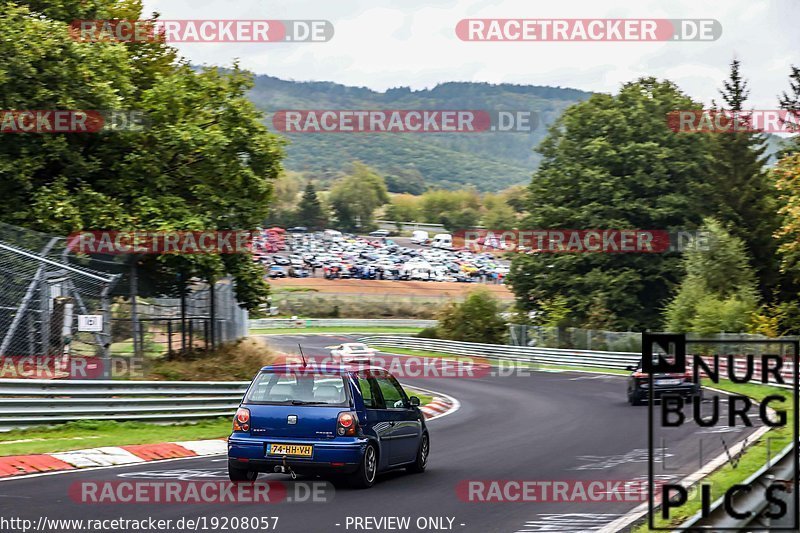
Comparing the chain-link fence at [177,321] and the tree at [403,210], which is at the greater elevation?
the tree at [403,210]

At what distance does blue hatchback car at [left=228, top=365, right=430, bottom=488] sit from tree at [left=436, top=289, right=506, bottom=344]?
156 feet

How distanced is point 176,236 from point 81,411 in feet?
21.7

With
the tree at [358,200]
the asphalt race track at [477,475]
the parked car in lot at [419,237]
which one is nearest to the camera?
the asphalt race track at [477,475]

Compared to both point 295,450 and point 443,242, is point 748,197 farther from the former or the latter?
point 443,242

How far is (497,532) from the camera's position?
945 cm

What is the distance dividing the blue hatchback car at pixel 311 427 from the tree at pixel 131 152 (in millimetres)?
12694

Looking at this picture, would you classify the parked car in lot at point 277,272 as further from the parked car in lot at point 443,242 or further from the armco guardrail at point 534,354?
the armco guardrail at point 534,354

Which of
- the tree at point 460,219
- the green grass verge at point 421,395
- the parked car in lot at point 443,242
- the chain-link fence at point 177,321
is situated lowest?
the green grass verge at point 421,395

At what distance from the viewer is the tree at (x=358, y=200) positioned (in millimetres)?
164750

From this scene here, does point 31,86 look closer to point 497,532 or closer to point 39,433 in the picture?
point 39,433

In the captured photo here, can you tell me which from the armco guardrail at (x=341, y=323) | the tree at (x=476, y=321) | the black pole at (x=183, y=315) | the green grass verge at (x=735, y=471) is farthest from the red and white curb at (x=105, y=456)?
the armco guardrail at (x=341, y=323)

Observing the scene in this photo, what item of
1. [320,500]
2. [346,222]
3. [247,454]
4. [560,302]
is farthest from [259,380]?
[346,222]

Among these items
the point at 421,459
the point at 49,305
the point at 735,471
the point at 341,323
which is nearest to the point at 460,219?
the point at 341,323

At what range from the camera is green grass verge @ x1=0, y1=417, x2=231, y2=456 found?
1572 cm
